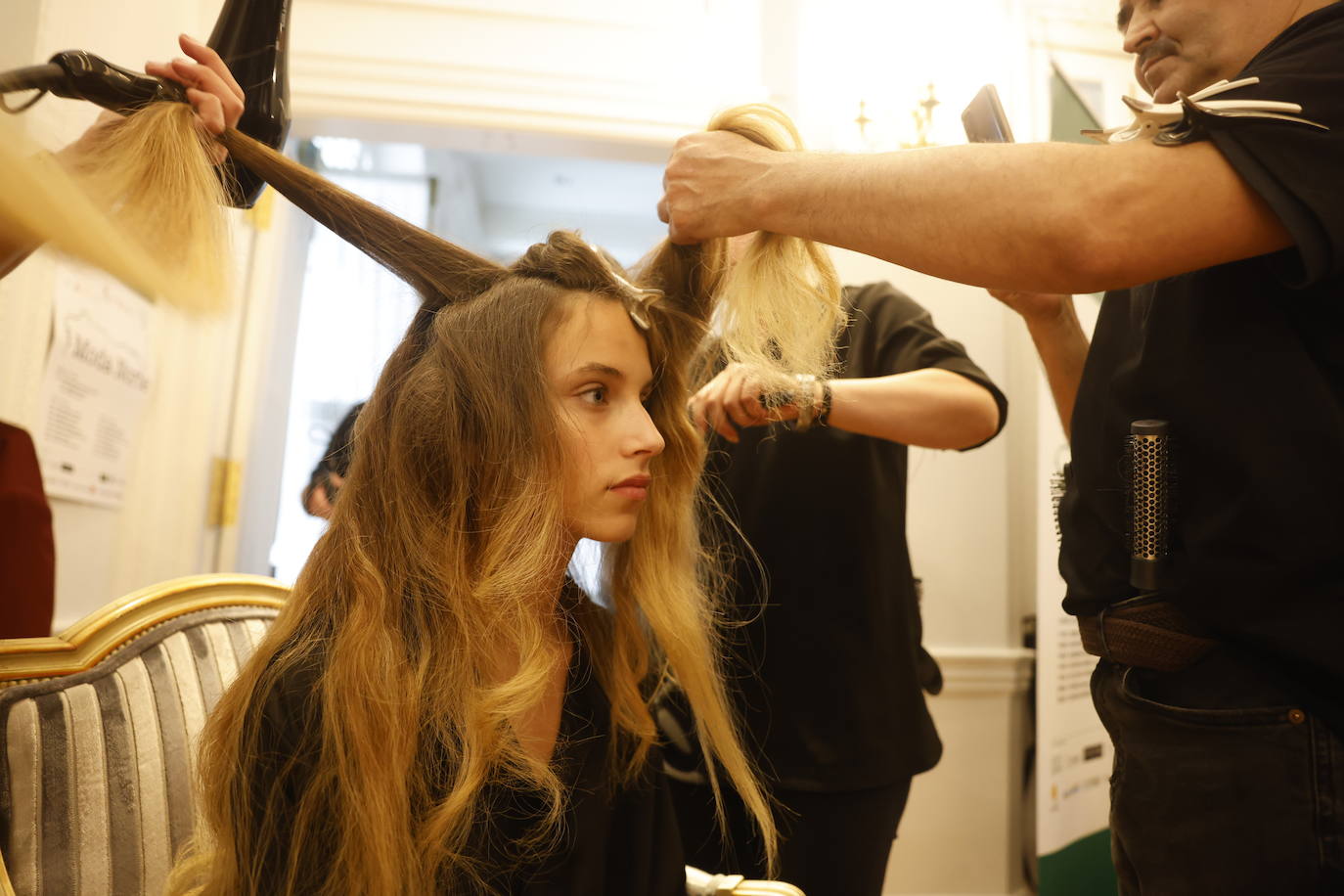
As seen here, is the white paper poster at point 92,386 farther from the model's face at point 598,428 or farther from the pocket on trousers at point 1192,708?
the pocket on trousers at point 1192,708

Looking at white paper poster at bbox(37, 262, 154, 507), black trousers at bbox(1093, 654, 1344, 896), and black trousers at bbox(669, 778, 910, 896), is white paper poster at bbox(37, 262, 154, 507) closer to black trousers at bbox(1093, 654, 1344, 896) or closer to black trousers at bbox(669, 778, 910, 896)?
black trousers at bbox(669, 778, 910, 896)

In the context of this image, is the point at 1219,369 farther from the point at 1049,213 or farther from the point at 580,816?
the point at 580,816

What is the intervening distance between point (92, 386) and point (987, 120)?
5.62 feet

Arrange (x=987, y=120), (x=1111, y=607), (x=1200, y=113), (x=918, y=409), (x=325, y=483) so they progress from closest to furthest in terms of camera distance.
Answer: (x=1200, y=113), (x=1111, y=607), (x=987, y=120), (x=918, y=409), (x=325, y=483)

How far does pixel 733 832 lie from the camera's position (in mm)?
1288

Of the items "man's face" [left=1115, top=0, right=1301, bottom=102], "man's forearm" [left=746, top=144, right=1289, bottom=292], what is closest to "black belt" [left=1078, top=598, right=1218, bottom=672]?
"man's forearm" [left=746, top=144, right=1289, bottom=292]

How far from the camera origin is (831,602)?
1301mm

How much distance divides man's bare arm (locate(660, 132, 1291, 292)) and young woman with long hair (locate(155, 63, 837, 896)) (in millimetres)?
198

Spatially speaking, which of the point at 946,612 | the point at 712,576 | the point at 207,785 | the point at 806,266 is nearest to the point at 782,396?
the point at 806,266

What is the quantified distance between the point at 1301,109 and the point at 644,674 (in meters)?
0.92

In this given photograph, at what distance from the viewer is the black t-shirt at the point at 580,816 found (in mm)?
815

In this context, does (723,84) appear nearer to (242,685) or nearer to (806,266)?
(806,266)

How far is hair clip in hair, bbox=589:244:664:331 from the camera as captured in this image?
3.32ft

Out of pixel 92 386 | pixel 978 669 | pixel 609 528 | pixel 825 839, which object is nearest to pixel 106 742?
pixel 609 528
